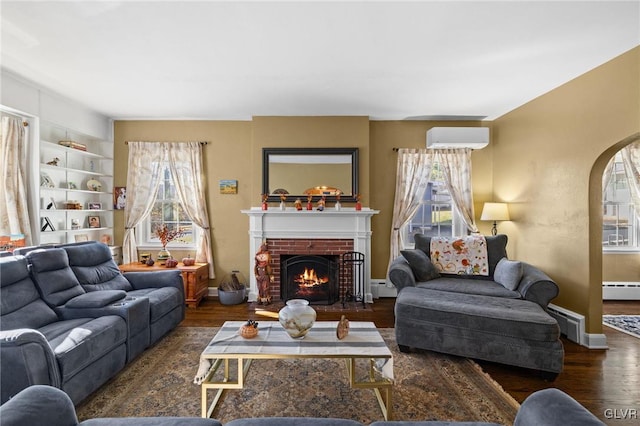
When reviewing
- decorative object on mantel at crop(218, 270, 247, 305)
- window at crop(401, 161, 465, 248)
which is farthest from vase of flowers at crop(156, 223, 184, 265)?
window at crop(401, 161, 465, 248)

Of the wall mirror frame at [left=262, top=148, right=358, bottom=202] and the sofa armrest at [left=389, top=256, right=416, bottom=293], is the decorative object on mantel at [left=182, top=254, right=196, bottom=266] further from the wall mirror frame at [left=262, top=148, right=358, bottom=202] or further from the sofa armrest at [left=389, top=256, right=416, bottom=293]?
the sofa armrest at [left=389, top=256, right=416, bottom=293]

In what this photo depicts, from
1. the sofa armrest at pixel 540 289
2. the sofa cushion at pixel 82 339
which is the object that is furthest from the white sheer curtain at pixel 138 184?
the sofa armrest at pixel 540 289

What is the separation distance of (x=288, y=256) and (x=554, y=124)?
3682mm

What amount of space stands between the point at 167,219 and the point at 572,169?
5.36 m

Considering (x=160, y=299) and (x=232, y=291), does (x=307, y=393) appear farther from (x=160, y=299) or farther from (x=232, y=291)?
(x=232, y=291)

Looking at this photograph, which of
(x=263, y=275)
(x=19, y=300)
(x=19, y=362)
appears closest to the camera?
(x=19, y=362)

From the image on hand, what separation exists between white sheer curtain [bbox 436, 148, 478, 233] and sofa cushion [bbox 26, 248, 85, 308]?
471cm

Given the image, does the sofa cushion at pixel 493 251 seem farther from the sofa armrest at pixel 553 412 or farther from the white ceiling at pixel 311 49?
the sofa armrest at pixel 553 412

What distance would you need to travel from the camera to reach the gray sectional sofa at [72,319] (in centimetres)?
177

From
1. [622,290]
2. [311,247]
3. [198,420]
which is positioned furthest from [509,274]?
[198,420]

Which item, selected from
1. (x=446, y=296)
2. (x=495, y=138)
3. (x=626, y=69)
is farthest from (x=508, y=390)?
(x=495, y=138)

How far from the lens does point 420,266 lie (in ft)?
12.1

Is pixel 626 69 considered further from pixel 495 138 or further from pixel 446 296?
pixel 446 296

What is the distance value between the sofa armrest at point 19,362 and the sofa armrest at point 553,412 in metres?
2.45
